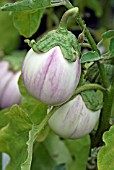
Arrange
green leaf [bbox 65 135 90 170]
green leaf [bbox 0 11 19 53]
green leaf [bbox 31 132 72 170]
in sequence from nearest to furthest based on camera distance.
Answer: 1. green leaf [bbox 65 135 90 170]
2. green leaf [bbox 31 132 72 170]
3. green leaf [bbox 0 11 19 53]

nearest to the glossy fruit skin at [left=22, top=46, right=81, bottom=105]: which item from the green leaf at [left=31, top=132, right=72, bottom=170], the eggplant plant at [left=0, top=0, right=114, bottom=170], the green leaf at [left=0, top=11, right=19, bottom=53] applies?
the eggplant plant at [left=0, top=0, right=114, bottom=170]

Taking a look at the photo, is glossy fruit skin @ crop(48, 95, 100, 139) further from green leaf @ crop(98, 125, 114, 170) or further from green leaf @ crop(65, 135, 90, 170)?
green leaf @ crop(65, 135, 90, 170)

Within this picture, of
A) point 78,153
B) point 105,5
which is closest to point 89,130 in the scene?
point 78,153

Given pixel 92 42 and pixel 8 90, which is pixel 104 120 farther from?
pixel 8 90

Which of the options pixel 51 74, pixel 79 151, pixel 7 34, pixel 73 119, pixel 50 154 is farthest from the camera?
pixel 7 34

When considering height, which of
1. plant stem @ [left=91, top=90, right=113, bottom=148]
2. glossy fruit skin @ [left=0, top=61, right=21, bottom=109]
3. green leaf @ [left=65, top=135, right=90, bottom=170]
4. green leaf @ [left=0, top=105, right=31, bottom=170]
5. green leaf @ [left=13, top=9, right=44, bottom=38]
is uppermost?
green leaf @ [left=13, top=9, right=44, bottom=38]

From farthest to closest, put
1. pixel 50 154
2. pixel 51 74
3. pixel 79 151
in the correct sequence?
pixel 50 154
pixel 79 151
pixel 51 74

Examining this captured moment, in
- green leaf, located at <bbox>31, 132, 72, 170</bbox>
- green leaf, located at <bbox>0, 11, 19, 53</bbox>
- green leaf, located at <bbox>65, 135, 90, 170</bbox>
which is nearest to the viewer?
green leaf, located at <bbox>65, 135, 90, 170</bbox>

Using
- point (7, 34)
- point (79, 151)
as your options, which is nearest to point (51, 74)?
point (79, 151)
